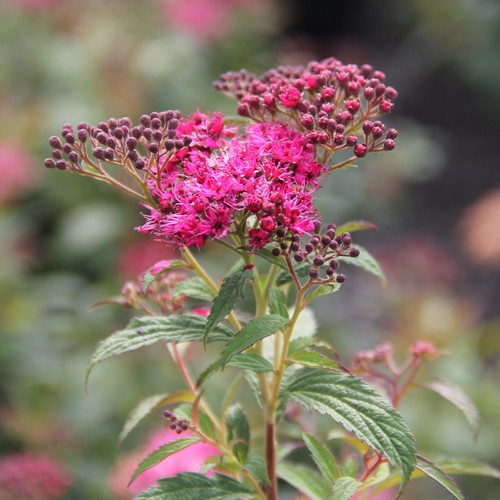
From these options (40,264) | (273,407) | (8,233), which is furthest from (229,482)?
(40,264)

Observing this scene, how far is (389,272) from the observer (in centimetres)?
377

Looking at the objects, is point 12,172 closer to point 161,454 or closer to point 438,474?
point 161,454

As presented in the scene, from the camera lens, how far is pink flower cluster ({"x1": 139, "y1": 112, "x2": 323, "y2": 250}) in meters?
0.77

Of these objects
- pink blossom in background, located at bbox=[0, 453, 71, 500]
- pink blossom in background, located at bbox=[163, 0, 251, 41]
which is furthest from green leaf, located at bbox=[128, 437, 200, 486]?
pink blossom in background, located at bbox=[163, 0, 251, 41]

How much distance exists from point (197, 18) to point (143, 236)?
1.59 meters

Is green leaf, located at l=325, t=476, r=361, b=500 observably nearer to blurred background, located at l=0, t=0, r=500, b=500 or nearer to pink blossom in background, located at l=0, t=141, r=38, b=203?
blurred background, located at l=0, t=0, r=500, b=500

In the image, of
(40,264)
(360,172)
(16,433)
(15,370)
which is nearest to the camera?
(16,433)

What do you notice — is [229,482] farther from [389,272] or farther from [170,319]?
[389,272]

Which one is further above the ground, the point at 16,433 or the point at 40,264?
→ the point at 40,264

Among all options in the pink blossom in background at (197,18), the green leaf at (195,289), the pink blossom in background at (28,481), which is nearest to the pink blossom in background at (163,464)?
the pink blossom in background at (28,481)

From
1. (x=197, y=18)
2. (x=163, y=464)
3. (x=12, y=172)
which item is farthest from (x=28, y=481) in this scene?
(x=197, y=18)

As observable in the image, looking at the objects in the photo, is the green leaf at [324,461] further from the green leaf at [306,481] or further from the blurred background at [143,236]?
the blurred background at [143,236]

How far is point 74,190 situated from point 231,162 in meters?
2.68

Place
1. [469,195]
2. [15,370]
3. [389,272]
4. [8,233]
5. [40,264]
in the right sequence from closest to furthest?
[15,370], [8,233], [40,264], [389,272], [469,195]
